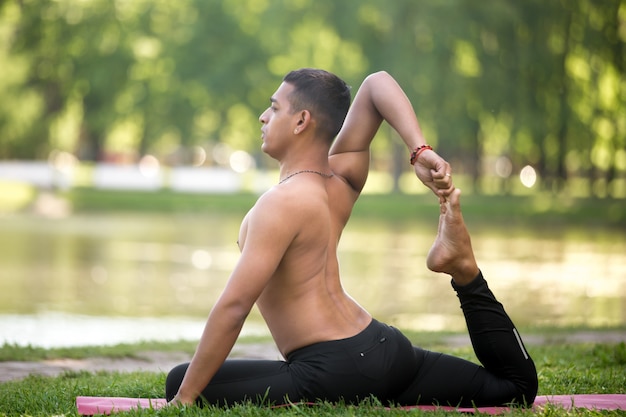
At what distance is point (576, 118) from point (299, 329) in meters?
36.5

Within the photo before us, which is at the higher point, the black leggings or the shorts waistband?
the shorts waistband

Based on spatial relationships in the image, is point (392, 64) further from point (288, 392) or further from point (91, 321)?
point (288, 392)

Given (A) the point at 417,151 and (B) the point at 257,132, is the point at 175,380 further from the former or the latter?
(B) the point at 257,132

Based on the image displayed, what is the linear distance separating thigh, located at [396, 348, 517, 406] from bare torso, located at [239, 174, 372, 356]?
409mm

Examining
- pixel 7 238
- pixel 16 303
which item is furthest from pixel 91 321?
pixel 7 238

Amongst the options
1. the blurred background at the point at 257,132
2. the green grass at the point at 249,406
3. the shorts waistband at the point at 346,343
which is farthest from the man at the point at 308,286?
the blurred background at the point at 257,132

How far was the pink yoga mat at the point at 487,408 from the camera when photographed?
4.37 meters

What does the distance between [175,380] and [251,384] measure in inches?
13.9

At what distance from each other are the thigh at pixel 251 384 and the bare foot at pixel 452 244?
81 cm

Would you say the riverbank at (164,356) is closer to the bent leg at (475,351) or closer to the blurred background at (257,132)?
the blurred background at (257,132)

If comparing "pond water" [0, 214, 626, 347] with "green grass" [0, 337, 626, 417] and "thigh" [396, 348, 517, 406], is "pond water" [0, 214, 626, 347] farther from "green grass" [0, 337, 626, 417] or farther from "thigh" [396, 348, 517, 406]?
"thigh" [396, 348, 517, 406]

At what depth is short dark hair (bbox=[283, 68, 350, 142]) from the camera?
4.18m

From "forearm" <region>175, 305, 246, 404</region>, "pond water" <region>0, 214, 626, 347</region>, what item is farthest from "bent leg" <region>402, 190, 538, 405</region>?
"pond water" <region>0, 214, 626, 347</region>

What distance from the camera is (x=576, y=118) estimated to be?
38781mm
